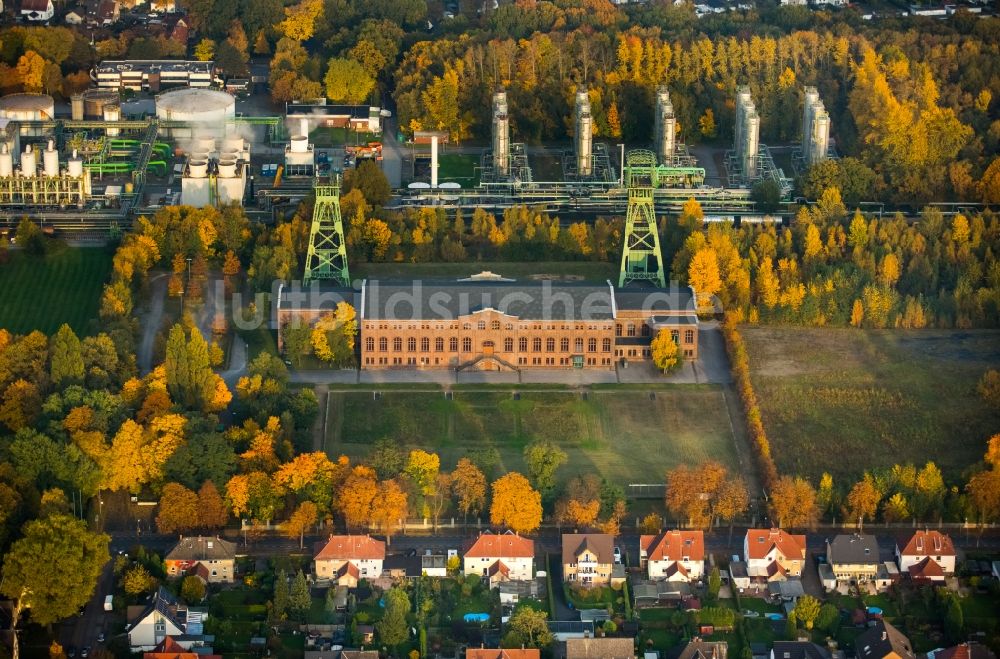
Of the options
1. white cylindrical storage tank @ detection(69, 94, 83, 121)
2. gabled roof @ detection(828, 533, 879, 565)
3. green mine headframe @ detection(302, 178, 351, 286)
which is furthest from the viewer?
white cylindrical storage tank @ detection(69, 94, 83, 121)

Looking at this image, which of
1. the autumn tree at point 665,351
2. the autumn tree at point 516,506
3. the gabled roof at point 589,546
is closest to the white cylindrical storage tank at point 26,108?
the autumn tree at point 665,351

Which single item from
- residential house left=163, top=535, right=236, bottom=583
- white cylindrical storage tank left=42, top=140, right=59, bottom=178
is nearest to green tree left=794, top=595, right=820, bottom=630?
residential house left=163, top=535, right=236, bottom=583

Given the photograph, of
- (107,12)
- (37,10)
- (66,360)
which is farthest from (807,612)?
(37,10)

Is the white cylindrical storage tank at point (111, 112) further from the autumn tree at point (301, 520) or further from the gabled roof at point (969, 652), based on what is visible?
the gabled roof at point (969, 652)

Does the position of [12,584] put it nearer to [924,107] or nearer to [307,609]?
[307,609]

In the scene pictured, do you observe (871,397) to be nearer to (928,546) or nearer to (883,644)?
(928,546)

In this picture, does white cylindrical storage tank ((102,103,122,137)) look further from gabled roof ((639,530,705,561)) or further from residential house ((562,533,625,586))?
gabled roof ((639,530,705,561))

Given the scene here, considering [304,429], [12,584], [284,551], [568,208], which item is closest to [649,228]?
[568,208]
